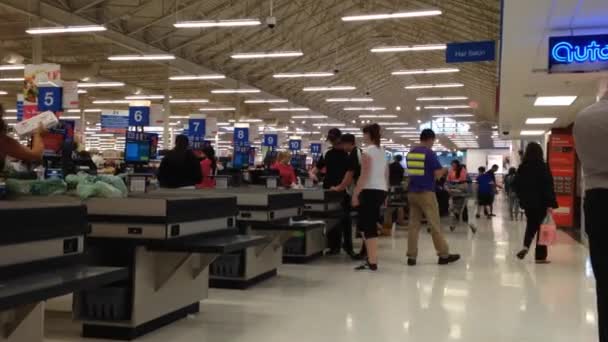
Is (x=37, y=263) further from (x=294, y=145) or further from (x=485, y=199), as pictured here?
(x=294, y=145)

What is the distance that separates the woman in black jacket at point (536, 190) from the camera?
7.66 metres

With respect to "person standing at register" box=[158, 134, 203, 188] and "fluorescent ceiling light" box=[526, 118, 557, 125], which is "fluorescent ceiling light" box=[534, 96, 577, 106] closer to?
"fluorescent ceiling light" box=[526, 118, 557, 125]

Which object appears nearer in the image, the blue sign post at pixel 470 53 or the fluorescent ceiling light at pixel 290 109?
the blue sign post at pixel 470 53

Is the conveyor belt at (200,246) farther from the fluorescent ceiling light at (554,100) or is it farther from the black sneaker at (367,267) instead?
the fluorescent ceiling light at (554,100)

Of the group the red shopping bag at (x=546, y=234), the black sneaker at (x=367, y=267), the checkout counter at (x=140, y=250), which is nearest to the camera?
the checkout counter at (x=140, y=250)

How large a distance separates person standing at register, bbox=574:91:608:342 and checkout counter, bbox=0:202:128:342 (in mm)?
2004

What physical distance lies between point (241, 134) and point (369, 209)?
18.4m

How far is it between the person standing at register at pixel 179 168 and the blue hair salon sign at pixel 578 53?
147 inches

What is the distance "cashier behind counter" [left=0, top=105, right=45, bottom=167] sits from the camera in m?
3.41

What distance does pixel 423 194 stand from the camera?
7.24 metres

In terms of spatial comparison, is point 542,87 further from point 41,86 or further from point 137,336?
point 41,86

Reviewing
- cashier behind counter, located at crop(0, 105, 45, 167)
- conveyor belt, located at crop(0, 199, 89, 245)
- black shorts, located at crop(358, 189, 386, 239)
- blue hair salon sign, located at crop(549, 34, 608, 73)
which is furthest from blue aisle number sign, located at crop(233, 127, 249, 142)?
conveyor belt, located at crop(0, 199, 89, 245)

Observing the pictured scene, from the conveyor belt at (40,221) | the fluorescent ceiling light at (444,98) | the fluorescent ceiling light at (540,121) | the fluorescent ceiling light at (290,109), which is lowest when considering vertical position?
the conveyor belt at (40,221)

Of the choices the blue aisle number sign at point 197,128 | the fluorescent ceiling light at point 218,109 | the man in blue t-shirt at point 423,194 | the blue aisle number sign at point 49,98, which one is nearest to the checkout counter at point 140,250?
the man in blue t-shirt at point 423,194
